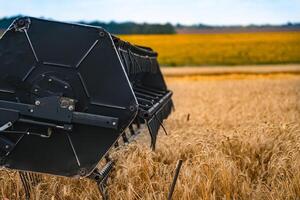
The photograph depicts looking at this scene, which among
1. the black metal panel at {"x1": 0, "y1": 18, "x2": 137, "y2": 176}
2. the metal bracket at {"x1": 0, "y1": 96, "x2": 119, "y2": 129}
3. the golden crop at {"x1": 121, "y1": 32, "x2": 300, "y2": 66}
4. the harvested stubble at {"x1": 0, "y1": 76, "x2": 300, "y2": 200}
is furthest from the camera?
the golden crop at {"x1": 121, "y1": 32, "x2": 300, "y2": 66}

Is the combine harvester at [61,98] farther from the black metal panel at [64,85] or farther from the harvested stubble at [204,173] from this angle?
the harvested stubble at [204,173]

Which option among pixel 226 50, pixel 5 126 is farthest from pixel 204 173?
pixel 226 50

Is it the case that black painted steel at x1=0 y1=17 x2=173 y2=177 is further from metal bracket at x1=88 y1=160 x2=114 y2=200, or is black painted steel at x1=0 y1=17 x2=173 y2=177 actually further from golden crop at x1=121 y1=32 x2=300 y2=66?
golden crop at x1=121 y1=32 x2=300 y2=66

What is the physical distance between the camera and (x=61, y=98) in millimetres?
5117

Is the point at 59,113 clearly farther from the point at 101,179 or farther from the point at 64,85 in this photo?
A: the point at 101,179

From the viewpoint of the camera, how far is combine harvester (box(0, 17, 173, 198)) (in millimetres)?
5098

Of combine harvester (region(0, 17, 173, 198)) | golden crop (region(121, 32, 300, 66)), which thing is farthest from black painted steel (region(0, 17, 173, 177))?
golden crop (region(121, 32, 300, 66))

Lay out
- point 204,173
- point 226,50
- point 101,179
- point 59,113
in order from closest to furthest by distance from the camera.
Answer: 1. point 59,113
2. point 101,179
3. point 204,173
4. point 226,50

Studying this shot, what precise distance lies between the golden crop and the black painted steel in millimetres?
49037

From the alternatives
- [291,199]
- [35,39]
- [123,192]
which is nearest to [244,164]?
[291,199]

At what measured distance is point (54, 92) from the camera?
5.21 metres

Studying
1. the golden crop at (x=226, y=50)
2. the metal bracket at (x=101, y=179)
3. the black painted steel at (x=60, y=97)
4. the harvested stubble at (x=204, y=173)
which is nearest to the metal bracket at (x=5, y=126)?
the black painted steel at (x=60, y=97)

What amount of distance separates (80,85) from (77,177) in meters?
0.77

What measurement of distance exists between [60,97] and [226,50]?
179ft
